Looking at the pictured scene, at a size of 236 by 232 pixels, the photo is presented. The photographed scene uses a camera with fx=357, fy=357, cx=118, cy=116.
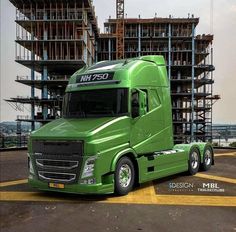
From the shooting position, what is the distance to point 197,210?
8.08m

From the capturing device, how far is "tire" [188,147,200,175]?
1312cm

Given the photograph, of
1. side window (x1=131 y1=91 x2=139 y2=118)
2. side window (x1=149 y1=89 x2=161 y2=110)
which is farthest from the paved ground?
side window (x1=149 y1=89 x2=161 y2=110)

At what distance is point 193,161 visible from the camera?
13.5m

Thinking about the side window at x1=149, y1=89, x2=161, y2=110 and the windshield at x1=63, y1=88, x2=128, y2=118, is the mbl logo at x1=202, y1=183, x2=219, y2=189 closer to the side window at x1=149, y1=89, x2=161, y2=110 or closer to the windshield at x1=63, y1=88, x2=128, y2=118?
the side window at x1=149, y1=89, x2=161, y2=110

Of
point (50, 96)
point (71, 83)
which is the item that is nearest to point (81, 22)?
point (50, 96)

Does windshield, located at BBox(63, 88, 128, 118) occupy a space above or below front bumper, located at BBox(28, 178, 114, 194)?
above

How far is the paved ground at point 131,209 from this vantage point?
684 cm

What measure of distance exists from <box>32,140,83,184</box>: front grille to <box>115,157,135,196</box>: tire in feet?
3.66

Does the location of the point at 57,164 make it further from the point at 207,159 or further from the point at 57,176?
the point at 207,159

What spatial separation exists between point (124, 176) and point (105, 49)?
259 ft

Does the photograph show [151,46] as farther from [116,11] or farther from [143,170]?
[143,170]

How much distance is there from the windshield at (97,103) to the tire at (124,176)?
1.37 metres

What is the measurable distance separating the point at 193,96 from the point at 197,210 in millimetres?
73079

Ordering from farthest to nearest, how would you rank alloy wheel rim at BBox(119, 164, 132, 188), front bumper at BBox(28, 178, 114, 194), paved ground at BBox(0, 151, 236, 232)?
alloy wheel rim at BBox(119, 164, 132, 188)
front bumper at BBox(28, 178, 114, 194)
paved ground at BBox(0, 151, 236, 232)
